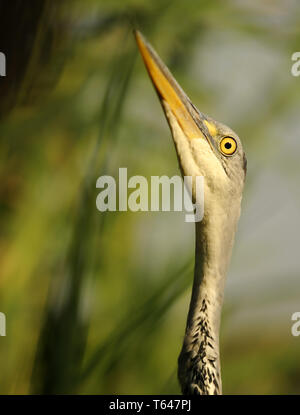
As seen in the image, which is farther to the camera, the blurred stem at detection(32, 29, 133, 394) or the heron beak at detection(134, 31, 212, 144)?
the blurred stem at detection(32, 29, 133, 394)

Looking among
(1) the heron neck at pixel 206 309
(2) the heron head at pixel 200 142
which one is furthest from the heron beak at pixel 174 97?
(1) the heron neck at pixel 206 309

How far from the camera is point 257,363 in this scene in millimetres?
1042

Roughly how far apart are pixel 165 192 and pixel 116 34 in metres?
0.36

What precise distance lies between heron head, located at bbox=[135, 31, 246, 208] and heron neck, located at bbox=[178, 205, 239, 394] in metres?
0.05

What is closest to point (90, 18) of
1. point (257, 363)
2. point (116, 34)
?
point (116, 34)

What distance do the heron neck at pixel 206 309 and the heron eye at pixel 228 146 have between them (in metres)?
0.10

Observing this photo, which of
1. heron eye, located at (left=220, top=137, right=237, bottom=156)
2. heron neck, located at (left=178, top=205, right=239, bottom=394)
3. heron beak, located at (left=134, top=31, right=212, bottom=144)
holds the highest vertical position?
heron beak, located at (left=134, top=31, right=212, bottom=144)

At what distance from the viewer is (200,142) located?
2.23 feet

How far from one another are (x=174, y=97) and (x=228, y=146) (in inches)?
4.3

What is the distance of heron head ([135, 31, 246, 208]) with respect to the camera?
0.67 m

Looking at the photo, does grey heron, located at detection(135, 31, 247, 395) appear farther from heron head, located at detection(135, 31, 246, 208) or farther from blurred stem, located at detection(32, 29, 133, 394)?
blurred stem, located at detection(32, 29, 133, 394)

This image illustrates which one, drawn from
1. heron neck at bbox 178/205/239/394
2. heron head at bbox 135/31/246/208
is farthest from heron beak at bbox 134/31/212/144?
heron neck at bbox 178/205/239/394

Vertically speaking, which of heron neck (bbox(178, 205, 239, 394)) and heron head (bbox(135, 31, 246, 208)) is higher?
heron head (bbox(135, 31, 246, 208))

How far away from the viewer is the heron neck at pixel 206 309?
0.67 metres
